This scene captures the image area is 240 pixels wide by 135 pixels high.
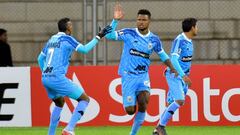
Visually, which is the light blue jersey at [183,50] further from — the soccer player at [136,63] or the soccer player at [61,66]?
the soccer player at [61,66]

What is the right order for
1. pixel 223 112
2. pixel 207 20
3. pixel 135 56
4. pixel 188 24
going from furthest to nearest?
pixel 207 20, pixel 223 112, pixel 188 24, pixel 135 56

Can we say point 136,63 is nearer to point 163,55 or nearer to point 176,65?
point 163,55

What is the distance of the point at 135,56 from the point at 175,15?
5013 mm

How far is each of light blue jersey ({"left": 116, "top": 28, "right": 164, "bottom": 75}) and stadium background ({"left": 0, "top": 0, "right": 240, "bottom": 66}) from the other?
14.4 feet

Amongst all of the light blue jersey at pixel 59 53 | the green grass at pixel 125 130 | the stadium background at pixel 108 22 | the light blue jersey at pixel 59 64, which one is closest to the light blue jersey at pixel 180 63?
the green grass at pixel 125 130

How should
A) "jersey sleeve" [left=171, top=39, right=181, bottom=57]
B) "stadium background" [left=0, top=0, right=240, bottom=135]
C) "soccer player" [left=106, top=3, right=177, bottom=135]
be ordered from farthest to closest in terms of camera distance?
"stadium background" [left=0, top=0, right=240, bottom=135]
"jersey sleeve" [left=171, top=39, right=181, bottom=57]
"soccer player" [left=106, top=3, right=177, bottom=135]

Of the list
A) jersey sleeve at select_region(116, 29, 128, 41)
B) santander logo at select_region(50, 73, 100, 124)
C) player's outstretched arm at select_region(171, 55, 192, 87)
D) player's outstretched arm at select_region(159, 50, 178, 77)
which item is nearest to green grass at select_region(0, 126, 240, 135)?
santander logo at select_region(50, 73, 100, 124)

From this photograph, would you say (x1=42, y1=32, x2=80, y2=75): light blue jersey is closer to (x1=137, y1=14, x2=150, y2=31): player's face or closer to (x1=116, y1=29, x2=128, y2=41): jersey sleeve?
(x1=116, y1=29, x2=128, y2=41): jersey sleeve

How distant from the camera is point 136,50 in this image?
13477 millimetres

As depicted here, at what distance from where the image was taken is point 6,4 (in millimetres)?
18531

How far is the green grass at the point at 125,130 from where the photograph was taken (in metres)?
15.9

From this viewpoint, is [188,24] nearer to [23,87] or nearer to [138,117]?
[138,117]

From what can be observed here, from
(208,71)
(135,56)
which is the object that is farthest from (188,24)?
(208,71)

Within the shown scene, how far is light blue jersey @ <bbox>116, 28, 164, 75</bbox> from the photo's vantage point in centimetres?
1343
